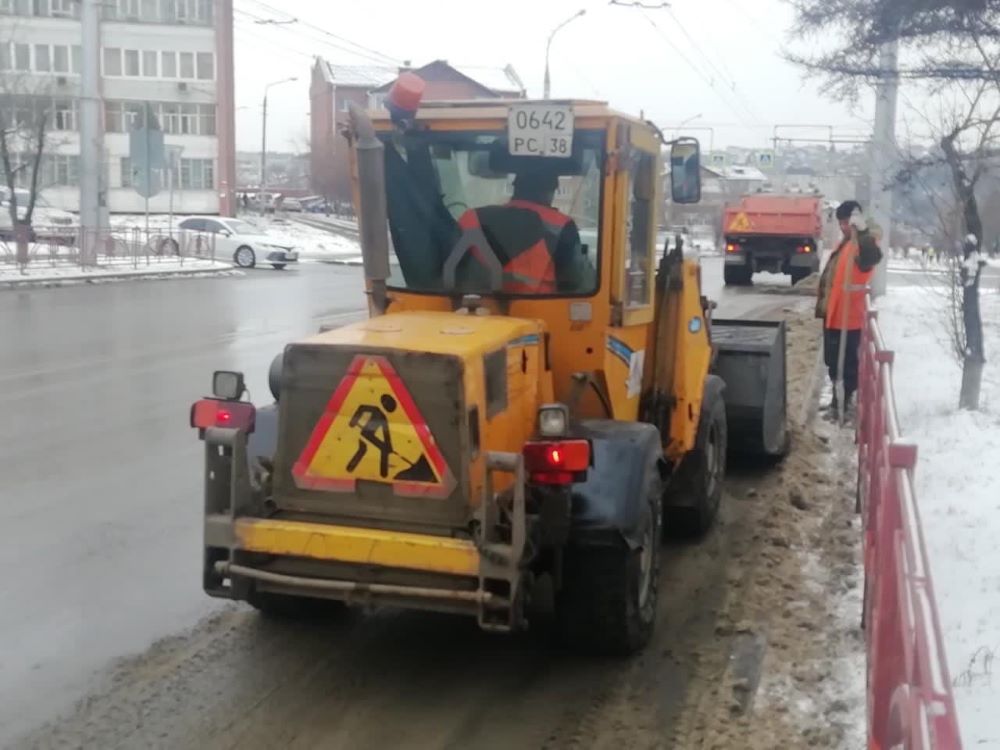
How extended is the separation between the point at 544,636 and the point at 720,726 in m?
1.14

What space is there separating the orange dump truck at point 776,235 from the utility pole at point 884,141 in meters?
7.83

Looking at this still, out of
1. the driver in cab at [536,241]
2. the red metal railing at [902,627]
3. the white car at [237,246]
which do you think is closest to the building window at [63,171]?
the white car at [237,246]

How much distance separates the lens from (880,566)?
14.3 feet

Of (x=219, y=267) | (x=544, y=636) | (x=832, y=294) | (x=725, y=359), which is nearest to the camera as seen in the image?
(x=544, y=636)

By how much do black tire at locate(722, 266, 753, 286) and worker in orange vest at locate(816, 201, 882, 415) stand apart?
1986cm

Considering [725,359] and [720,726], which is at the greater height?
[725,359]

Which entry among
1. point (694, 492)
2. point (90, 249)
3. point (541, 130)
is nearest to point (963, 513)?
point (694, 492)

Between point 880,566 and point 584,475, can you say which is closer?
point 880,566

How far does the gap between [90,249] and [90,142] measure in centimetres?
282

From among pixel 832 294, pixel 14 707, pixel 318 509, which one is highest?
pixel 832 294

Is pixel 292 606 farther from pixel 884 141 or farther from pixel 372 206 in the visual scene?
pixel 884 141

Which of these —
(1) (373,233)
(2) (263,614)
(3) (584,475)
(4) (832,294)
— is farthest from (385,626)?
(4) (832,294)

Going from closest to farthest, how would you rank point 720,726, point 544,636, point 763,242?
1. point 720,726
2. point 544,636
3. point 763,242

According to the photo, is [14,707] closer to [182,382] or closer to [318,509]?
[318,509]
